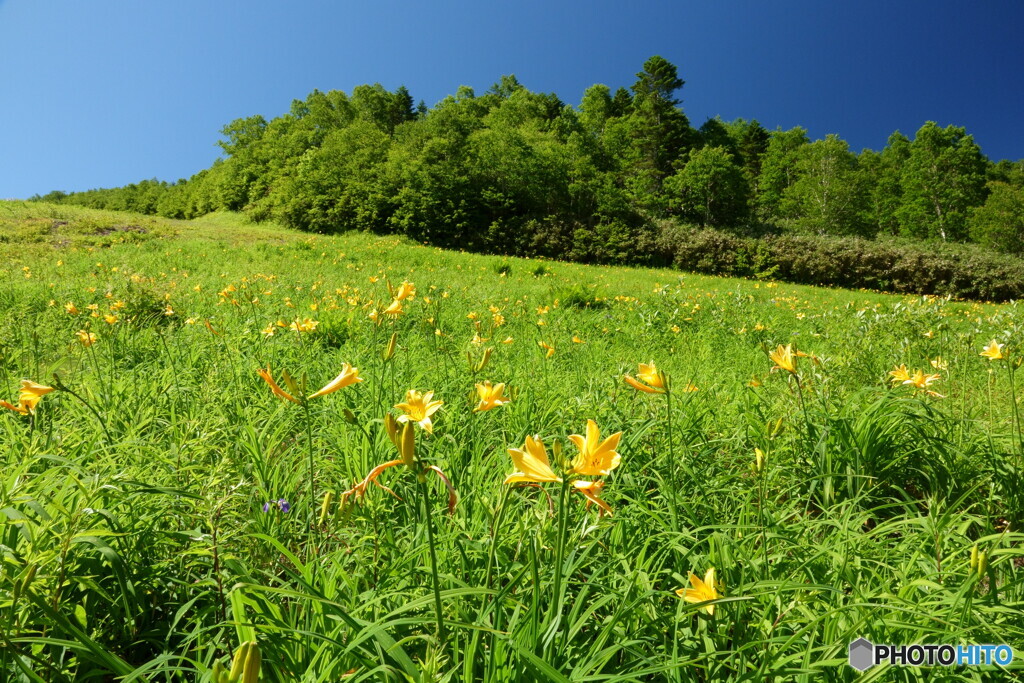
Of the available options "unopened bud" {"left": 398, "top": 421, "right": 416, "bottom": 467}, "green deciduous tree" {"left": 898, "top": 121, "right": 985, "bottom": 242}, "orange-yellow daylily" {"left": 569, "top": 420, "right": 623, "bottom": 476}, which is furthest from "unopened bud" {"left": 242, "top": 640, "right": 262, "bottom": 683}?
"green deciduous tree" {"left": 898, "top": 121, "right": 985, "bottom": 242}

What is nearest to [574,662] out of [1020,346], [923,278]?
[1020,346]

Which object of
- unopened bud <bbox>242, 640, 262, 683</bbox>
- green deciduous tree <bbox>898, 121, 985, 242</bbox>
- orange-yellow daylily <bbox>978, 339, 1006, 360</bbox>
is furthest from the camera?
green deciduous tree <bbox>898, 121, 985, 242</bbox>

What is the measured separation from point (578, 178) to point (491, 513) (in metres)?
23.4

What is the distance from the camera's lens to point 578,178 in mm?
22641

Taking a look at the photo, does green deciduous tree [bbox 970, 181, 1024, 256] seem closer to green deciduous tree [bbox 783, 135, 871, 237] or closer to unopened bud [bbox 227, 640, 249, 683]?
green deciduous tree [bbox 783, 135, 871, 237]

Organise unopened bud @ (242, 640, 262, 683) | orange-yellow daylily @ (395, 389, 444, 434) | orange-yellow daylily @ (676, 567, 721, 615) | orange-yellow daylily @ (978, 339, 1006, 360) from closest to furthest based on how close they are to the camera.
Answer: unopened bud @ (242, 640, 262, 683) → orange-yellow daylily @ (676, 567, 721, 615) → orange-yellow daylily @ (395, 389, 444, 434) → orange-yellow daylily @ (978, 339, 1006, 360)

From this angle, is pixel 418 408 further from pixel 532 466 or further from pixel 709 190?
pixel 709 190

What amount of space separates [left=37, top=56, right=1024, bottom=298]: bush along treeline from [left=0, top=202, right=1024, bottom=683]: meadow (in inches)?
697

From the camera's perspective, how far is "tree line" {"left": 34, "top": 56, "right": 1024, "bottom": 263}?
2066 cm

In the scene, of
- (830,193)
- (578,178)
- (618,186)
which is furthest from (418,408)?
(830,193)

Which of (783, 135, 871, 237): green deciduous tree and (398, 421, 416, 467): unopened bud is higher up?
Answer: (783, 135, 871, 237): green deciduous tree

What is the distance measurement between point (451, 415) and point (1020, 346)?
121 inches

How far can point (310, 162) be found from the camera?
2298 centimetres

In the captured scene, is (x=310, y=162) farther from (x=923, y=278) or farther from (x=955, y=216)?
(x=955, y=216)
